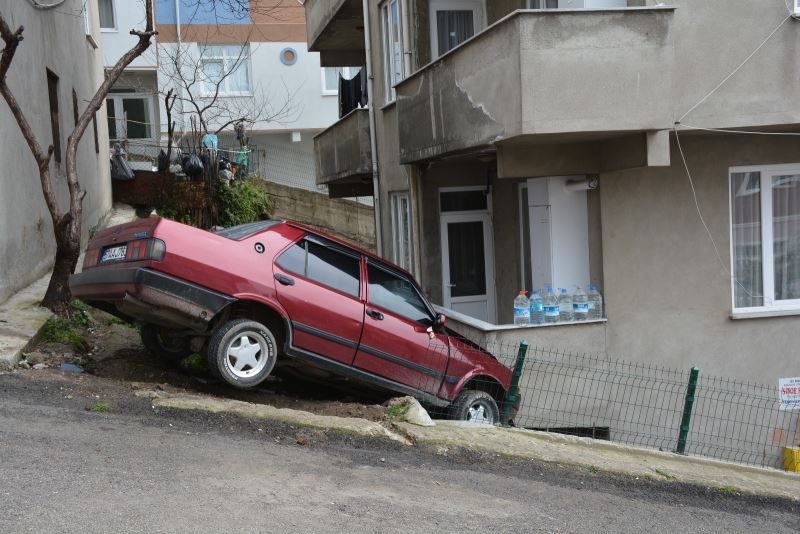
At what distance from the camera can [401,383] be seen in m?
8.76

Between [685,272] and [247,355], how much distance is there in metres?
6.16

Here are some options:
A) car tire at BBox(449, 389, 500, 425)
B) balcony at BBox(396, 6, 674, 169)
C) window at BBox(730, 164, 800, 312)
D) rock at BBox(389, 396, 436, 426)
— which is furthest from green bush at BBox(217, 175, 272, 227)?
rock at BBox(389, 396, 436, 426)

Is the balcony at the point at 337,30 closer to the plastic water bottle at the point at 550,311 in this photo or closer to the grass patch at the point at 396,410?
the plastic water bottle at the point at 550,311

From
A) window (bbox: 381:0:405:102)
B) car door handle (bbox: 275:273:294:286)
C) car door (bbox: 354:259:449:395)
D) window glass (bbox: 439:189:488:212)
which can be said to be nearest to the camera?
car door handle (bbox: 275:273:294:286)

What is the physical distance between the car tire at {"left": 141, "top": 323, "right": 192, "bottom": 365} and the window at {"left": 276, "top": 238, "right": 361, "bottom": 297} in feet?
5.24

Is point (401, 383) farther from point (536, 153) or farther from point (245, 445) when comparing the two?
point (536, 153)

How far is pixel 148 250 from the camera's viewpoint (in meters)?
7.40

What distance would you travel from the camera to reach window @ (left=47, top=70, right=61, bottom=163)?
47.8 ft

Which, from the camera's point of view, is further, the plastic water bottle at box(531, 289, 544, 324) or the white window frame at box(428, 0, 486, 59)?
the white window frame at box(428, 0, 486, 59)

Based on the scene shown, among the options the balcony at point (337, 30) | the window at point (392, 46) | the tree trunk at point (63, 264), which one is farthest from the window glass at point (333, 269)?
the balcony at point (337, 30)

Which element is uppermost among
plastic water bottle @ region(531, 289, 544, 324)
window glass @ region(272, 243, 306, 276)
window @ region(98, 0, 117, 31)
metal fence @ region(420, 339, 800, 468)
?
window @ region(98, 0, 117, 31)

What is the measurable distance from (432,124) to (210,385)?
5031 mm

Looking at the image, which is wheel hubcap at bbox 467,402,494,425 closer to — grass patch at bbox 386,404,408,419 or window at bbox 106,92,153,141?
grass patch at bbox 386,404,408,419

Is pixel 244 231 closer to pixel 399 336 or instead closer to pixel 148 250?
pixel 148 250
